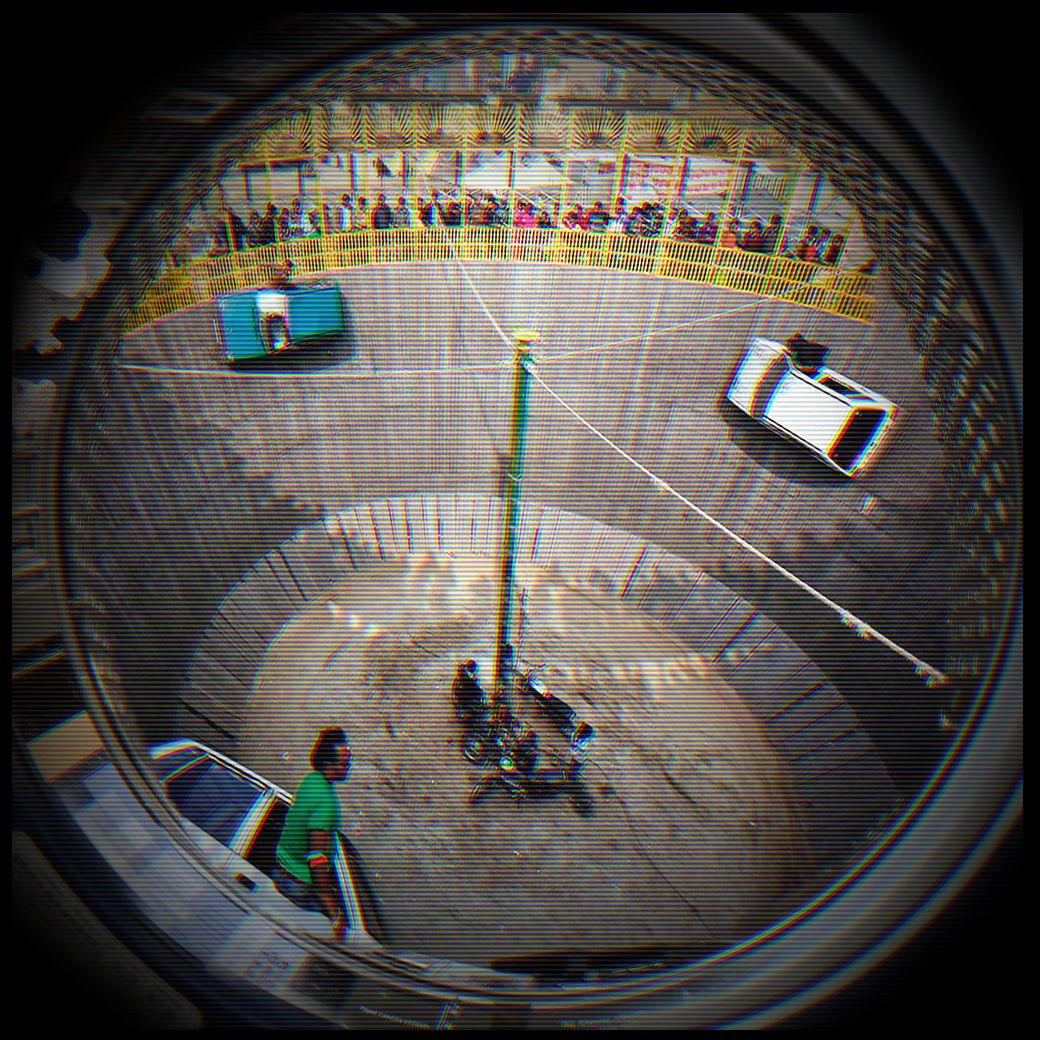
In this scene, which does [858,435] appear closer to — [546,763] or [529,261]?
[529,261]

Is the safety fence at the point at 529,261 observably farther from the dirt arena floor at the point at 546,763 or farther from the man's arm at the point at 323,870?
the man's arm at the point at 323,870

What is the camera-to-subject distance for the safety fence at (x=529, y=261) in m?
2.43

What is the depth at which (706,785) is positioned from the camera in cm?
227

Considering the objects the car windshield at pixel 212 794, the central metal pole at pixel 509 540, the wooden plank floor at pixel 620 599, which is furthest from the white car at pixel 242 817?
the central metal pole at pixel 509 540

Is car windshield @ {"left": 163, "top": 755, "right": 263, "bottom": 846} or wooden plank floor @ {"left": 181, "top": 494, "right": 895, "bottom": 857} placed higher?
wooden plank floor @ {"left": 181, "top": 494, "right": 895, "bottom": 857}

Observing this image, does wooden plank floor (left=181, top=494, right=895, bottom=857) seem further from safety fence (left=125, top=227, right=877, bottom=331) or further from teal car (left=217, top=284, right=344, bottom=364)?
safety fence (left=125, top=227, right=877, bottom=331)

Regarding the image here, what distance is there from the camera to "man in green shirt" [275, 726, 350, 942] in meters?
1.55

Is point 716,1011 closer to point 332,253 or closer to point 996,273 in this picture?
point 996,273

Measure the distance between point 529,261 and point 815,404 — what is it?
1.54 metres

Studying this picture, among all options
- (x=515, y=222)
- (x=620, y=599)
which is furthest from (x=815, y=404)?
(x=515, y=222)

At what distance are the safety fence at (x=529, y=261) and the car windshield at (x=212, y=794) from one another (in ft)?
5.94

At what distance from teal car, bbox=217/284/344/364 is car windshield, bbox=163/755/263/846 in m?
1.78

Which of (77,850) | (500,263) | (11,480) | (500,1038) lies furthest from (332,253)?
(500,1038)

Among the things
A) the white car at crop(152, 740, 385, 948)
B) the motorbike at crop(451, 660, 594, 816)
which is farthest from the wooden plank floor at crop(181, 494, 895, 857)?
the motorbike at crop(451, 660, 594, 816)
